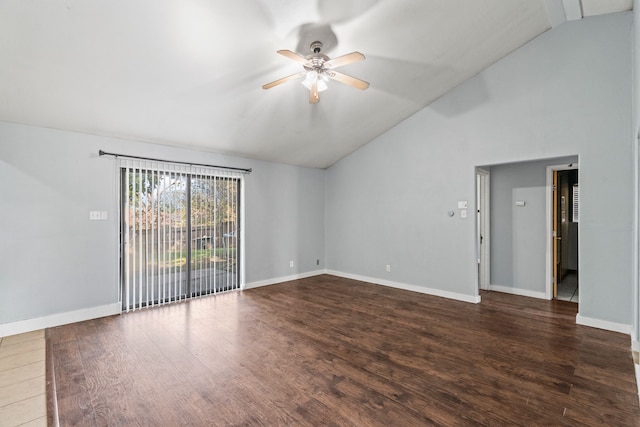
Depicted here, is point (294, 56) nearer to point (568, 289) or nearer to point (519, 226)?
point (519, 226)

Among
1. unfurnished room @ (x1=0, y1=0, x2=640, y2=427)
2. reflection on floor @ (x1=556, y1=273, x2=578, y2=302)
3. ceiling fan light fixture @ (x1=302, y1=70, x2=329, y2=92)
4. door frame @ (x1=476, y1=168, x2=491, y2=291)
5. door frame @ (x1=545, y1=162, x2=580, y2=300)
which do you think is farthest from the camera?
door frame @ (x1=476, y1=168, x2=491, y2=291)

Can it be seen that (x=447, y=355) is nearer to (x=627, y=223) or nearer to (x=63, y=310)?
(x=627, y=223)

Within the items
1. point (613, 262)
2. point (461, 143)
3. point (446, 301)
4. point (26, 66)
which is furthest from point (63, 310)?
point (613, 262)

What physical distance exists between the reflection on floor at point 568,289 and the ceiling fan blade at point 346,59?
489cm

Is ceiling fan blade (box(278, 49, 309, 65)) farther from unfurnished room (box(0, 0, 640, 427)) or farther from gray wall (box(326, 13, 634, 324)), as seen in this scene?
gray wall (box(326, 13, 634, 324))

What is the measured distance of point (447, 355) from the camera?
2.90m

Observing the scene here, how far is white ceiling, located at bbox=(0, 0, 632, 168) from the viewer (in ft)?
8.29

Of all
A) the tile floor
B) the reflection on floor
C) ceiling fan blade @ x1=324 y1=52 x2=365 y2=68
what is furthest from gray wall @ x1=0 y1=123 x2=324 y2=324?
the reflection on floor

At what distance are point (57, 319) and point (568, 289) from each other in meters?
7.86

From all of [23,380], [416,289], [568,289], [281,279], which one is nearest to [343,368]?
[23,380]

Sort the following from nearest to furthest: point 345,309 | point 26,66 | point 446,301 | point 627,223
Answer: point 26,66
point 627,223
point 345,309
point 446,301

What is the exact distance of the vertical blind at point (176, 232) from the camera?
424 centimetres

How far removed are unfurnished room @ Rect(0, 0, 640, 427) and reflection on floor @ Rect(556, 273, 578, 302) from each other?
0.12m

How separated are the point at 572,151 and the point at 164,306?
6.01 metres
